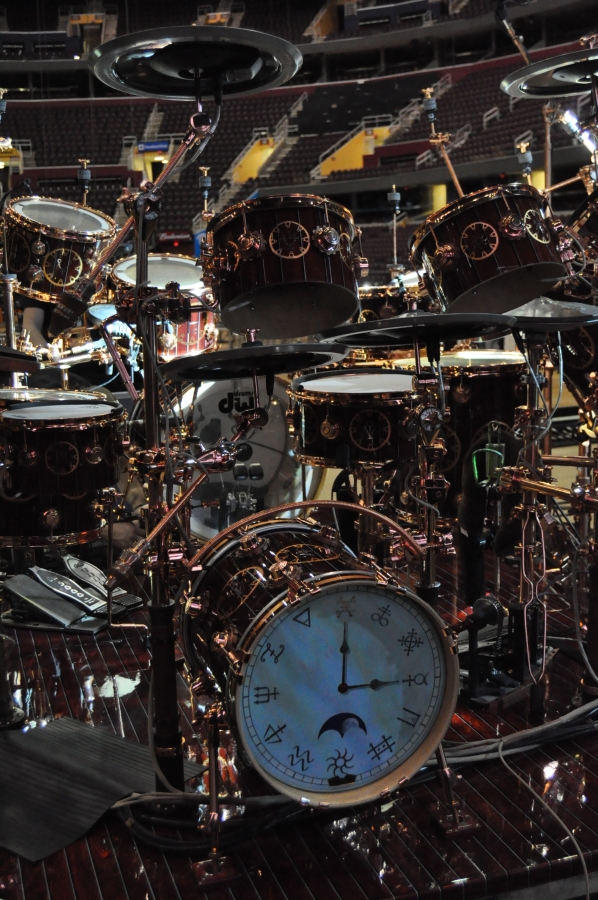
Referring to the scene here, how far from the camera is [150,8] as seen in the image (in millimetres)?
20953

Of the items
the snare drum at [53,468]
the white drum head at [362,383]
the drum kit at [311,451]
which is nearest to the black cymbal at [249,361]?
the drum kit at [311,451]

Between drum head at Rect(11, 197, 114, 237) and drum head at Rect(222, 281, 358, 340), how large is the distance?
2184 millimetres

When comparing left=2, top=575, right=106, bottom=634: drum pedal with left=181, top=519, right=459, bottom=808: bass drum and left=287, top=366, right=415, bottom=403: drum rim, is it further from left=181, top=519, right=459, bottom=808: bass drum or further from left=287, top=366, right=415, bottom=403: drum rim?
left=181, top=519, right=459, bottom=808: bass drum

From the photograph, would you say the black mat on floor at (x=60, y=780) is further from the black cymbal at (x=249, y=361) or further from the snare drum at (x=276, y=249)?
the snare drum at (x=276, y=249)

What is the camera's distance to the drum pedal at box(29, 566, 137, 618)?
11.3 ft

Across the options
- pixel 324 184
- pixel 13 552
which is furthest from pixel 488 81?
pixel 13 552

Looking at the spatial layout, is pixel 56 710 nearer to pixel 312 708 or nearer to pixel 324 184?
pixel 312 708

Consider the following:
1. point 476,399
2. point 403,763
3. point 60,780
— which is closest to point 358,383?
point 476,399

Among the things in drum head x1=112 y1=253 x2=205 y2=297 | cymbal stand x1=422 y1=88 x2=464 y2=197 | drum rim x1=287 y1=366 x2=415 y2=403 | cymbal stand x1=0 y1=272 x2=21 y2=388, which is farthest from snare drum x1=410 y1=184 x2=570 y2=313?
drum head x1=112 y1=253 x2=205 y2=297

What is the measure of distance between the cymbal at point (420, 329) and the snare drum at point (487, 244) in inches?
7.7

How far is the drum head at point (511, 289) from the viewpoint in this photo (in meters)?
2.45

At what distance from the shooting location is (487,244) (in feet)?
7.61

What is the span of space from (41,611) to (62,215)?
2186mm

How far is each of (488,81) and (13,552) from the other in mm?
18318
